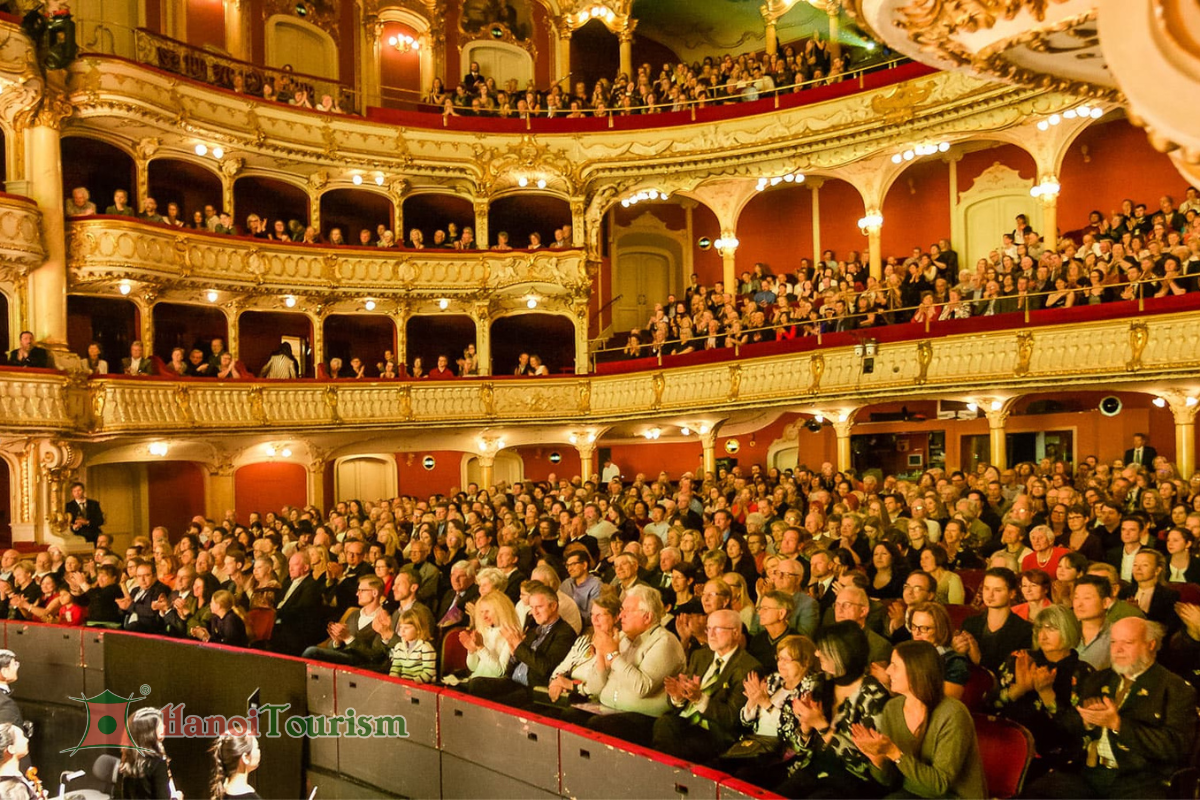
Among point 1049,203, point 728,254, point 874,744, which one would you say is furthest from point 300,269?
point 874,744

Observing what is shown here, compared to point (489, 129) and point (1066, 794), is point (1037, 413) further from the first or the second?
point (1066, 794)

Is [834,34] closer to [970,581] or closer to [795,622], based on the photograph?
[970,581]

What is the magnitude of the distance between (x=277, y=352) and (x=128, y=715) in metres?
13.2

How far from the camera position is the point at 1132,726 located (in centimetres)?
300

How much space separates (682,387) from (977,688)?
488 inches

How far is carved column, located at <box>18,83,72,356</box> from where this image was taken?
1350 cm

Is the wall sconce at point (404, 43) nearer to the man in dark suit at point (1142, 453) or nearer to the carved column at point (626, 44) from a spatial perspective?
the carved column at point (626, 44)

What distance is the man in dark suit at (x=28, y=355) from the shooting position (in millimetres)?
12750

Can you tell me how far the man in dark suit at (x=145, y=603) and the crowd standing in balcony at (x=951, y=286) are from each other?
1038cm

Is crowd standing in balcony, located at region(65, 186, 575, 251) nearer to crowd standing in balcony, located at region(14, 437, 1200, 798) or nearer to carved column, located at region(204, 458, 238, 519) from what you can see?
carved column, located at region(204, 458, 238, 519)

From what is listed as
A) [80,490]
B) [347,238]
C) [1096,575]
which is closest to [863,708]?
[1096,575]

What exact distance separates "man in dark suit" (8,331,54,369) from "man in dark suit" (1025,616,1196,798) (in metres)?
13.8

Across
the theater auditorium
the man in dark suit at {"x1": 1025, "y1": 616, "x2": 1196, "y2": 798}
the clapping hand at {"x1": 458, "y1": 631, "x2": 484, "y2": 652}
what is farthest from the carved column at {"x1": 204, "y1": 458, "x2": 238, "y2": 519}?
the man in dark suit at {"x1": 1025, "y1": 616, "x2": 1196, "y2": 798}

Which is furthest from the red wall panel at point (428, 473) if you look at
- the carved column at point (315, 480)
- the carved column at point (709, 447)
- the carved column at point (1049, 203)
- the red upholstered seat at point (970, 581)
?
the red upholstered seat at point (970, 581)
